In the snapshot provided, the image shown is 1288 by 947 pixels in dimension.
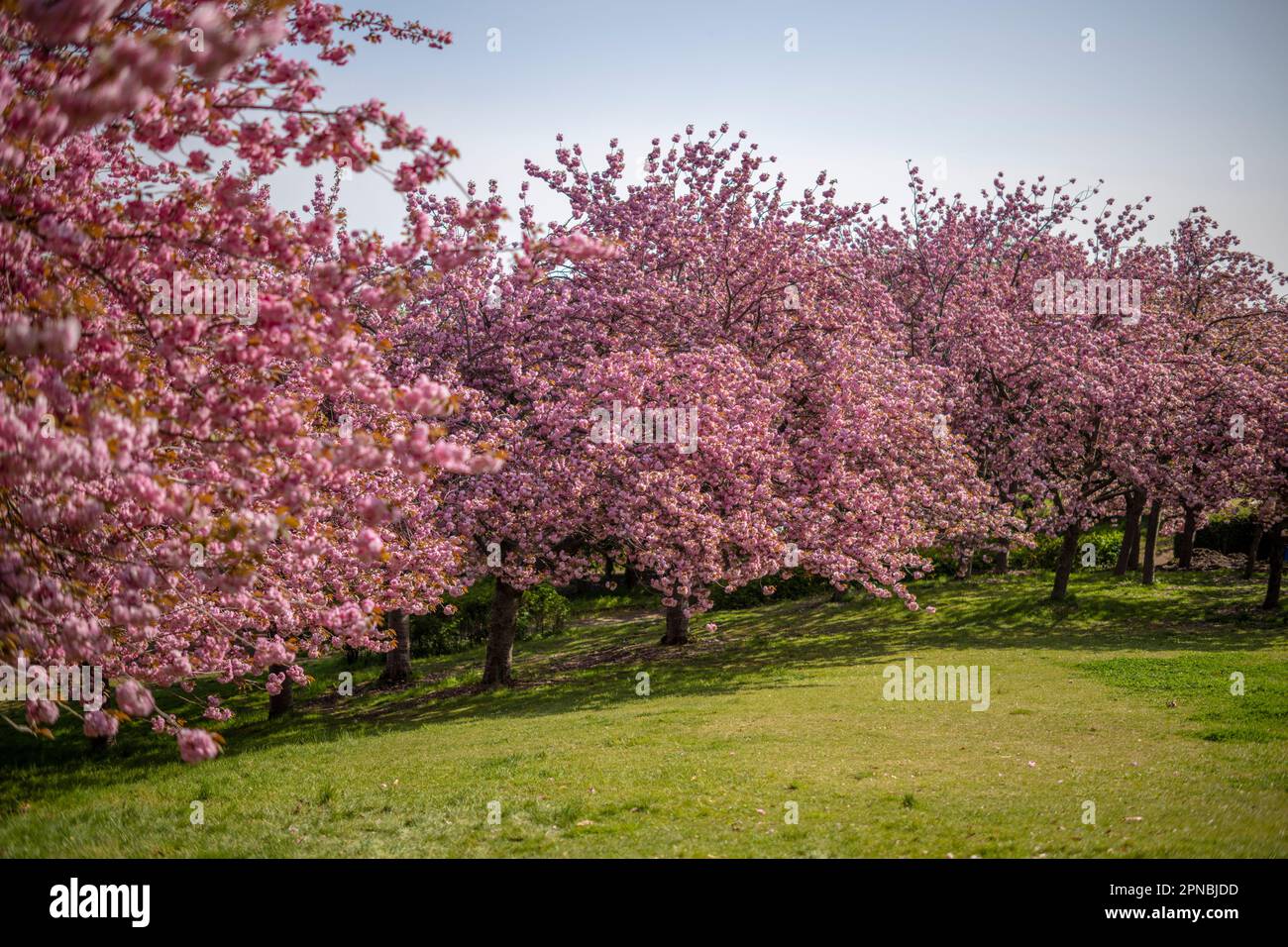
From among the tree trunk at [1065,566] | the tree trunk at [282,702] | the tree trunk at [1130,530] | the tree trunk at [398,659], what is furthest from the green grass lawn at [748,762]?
the tree trunk at [1130,530]

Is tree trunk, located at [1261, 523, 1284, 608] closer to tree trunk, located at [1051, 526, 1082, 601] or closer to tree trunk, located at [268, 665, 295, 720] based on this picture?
tree trunk, located at [1051, 526, 1082, 601]

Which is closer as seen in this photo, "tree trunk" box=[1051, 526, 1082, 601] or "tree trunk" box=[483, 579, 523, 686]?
"tree trunk" box=[483, 579, 523, 686]

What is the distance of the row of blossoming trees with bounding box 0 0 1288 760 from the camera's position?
5.94 metres

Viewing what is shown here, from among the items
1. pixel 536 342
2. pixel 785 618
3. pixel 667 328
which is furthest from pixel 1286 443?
pixel 536 342

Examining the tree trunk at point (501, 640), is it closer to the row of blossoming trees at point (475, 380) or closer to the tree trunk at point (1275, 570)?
the row of blossoming trees at point (475, 380)

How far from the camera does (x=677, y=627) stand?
25.8m

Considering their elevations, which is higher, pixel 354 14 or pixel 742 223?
pixel 742 223

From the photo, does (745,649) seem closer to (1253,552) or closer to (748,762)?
(748,762)

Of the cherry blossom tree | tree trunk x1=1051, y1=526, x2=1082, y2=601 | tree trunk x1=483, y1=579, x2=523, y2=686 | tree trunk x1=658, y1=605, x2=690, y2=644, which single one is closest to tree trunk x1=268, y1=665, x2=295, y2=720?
tree trunk x1=483, y1=579, x2=523, y2=686

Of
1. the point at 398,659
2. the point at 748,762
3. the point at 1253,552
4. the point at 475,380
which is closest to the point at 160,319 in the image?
the point at 748,762

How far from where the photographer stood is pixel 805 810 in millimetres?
9922

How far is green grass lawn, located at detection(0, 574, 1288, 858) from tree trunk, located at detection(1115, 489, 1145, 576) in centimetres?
498
